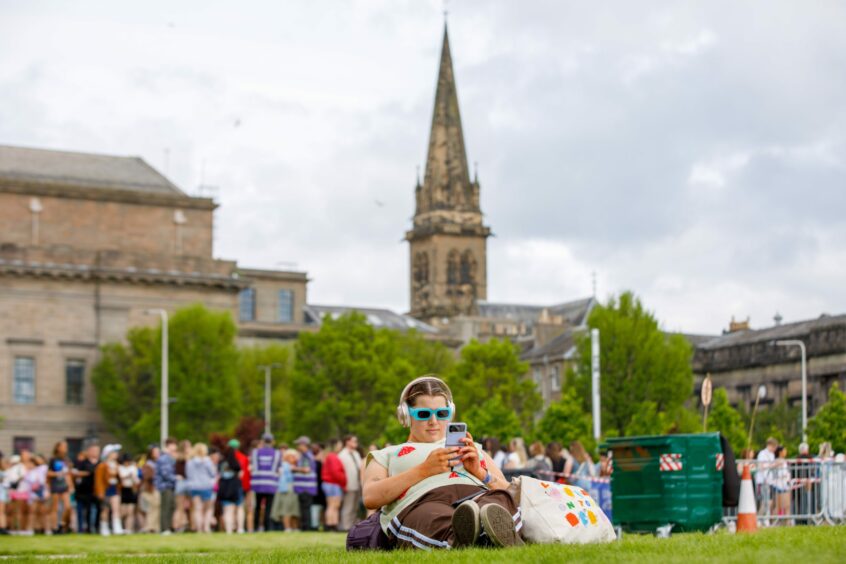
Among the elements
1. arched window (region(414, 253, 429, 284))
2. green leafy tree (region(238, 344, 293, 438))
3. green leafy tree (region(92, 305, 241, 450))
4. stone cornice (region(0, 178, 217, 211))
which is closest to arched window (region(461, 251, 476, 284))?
arched window (region(414, 253, 429, 284))

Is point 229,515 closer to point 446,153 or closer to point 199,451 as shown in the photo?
point 199,451

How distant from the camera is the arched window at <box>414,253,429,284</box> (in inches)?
7008

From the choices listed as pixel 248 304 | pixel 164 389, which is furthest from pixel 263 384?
pixel 248 304

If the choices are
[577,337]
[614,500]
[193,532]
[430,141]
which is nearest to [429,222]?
[430,141]

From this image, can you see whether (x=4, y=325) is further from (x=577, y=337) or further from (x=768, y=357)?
(x=768, y=357)

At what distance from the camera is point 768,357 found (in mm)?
80438

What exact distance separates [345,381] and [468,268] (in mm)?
87865

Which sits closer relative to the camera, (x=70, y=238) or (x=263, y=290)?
(x=70, y=238)

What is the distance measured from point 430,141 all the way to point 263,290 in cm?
4590

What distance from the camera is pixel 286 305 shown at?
13525 centimetres

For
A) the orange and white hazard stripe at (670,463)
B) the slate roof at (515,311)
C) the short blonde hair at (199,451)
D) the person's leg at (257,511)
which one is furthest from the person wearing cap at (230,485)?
the slate roof at (515,311)

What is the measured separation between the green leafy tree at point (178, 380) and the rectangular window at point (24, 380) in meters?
3.53

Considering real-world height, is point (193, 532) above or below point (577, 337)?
below

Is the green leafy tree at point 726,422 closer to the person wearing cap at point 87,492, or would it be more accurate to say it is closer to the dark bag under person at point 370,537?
the person wearing cap at point 87,492
